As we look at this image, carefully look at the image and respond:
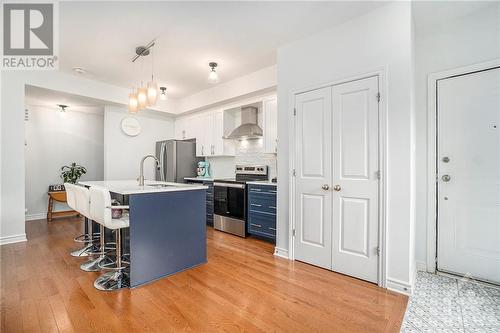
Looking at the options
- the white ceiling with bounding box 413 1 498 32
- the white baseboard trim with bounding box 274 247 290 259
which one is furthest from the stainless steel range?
the white ceiling with bounding box 413 1 498 32

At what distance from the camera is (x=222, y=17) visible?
2.62 meters

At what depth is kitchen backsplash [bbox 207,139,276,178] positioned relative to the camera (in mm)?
4509

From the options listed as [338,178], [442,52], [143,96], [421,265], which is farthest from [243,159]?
[442,52]

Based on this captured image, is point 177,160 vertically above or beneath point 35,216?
above

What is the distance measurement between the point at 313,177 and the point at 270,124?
1.51 m

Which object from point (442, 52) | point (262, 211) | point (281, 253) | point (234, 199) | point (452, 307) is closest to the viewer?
point (452, 307)

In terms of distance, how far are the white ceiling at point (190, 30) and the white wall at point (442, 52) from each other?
868mm

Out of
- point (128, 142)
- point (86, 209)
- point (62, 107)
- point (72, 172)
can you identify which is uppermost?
point (62, 107)

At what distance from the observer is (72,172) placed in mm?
5387

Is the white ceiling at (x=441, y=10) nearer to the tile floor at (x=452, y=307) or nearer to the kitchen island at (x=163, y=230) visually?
the tile floor at (x=452, y=307)

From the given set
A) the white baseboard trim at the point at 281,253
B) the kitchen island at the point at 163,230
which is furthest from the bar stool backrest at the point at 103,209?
the white baseboard trim at the point at 281,253

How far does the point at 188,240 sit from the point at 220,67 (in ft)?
8.93

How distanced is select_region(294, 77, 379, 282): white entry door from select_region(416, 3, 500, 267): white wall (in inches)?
30.6

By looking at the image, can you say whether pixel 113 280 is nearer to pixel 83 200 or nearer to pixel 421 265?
pixel 83 200
